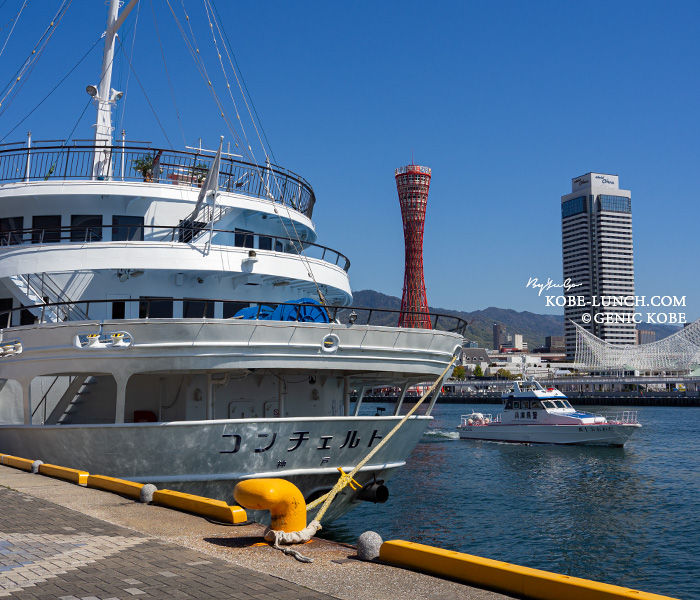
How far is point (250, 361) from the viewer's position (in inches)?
468

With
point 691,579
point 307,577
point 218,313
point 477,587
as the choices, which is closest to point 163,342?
point 218,313

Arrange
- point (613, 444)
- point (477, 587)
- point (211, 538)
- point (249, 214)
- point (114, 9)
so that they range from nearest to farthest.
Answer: point (477, 587) < point (211, 538) < point (249, 214) < point (114, 9) < point (613, 444)

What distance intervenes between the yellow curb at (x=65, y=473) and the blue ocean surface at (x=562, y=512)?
696 cm

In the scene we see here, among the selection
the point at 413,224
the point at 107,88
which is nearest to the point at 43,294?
the point at 107,88

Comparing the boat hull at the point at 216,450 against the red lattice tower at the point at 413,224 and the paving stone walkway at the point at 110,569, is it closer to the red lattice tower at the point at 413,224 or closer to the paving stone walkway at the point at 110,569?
the paving stone walkway at the point at 110,569

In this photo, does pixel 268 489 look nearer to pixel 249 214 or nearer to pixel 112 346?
pixel 112 346

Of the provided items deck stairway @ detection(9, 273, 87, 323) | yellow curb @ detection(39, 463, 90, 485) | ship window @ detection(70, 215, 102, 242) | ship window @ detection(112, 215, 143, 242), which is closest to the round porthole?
yellow curb @ detection(39, 463, 90, 485)

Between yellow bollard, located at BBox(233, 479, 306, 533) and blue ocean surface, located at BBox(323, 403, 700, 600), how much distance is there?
31.2 ft

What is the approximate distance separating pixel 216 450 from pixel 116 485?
1660 mm

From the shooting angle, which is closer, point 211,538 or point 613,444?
point 211,538

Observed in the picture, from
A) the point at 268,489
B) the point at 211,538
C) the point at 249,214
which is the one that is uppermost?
the point at 249,214

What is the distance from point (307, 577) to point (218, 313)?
30.3ft

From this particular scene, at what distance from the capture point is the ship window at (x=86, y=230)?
52.0ft

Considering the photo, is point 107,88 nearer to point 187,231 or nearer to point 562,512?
point 187,231
